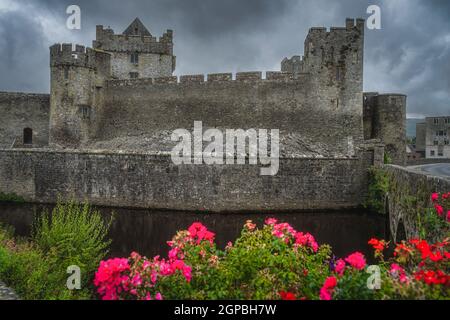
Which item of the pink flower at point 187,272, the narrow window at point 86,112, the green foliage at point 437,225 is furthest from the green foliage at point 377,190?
the narrow window at point 86,112

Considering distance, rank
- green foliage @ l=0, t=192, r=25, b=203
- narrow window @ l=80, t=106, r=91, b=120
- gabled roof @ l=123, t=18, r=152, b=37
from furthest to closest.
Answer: gabled roof @ l=123, t=18, r=152, b=37 → narrow window @ l=80, t=106, r=91, b=120 → green foliage @ l=0, t=192, r=25, b=203

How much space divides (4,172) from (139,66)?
12.4 meters

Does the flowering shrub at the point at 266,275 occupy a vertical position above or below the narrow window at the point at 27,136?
below

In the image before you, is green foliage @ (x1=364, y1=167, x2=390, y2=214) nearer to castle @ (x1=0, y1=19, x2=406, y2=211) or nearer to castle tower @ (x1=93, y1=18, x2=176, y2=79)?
castle @ (x1=0, y1=19, x2=406, y2=211)

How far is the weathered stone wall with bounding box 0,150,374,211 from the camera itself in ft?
44.0

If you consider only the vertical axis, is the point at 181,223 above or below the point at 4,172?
below

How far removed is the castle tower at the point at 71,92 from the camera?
19.8m

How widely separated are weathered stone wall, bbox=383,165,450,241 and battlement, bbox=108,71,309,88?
1031cm

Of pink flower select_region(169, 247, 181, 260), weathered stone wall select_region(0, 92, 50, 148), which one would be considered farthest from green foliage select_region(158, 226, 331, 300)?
weathered stone wall select_region(0, 92, 50, 148)

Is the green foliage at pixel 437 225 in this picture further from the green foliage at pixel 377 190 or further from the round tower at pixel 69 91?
the round tower at pixel 69 91
